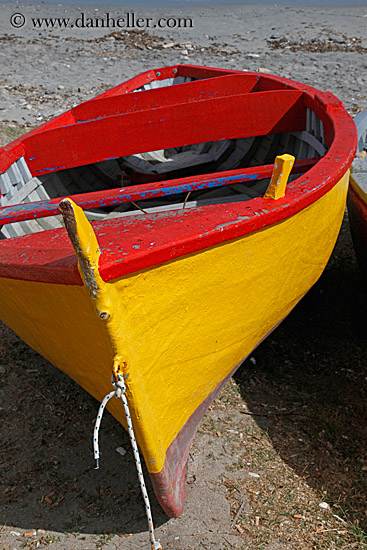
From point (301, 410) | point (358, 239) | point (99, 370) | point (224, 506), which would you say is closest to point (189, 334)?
point (99, 370)

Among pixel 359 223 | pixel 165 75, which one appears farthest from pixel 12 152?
pixel 359 223

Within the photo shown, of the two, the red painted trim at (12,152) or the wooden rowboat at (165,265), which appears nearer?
the wooden rowboat at (165,265)

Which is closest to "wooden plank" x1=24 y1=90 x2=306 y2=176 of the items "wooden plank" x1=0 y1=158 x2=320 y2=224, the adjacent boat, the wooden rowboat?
the wooden rowboat

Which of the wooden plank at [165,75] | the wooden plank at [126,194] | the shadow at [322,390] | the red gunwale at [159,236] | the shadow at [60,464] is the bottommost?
the shadow at [60,464]

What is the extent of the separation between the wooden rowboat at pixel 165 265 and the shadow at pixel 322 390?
0.61 meters

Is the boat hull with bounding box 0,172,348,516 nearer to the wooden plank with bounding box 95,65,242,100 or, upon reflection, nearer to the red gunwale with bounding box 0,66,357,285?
the red gunwale with bounding box 0,66,357,285

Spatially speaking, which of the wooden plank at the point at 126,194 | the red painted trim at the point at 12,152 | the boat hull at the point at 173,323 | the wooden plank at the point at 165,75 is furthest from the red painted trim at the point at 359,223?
the red painted trim at the point at 12,152

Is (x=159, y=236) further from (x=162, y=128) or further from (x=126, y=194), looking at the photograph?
(x=162, y=128)

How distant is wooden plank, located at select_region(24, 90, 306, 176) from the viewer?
13.2 feet

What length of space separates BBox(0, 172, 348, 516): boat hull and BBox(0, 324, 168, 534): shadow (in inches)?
15.1

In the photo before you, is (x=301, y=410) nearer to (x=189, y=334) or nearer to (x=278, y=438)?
(x=278, y=438)

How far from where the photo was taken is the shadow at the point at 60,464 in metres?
2.70

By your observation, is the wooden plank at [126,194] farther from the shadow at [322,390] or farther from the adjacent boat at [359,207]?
the shadow at [322,390]

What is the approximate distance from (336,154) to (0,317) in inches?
90.6
